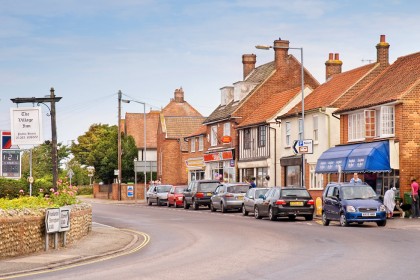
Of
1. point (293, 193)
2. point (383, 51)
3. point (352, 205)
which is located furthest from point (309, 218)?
point (383, 51)

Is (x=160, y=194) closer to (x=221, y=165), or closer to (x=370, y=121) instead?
(x=221, y=165)

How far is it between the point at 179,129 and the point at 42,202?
65.0m

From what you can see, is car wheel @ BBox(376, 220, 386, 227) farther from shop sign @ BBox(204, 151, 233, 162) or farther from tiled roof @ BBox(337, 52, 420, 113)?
shop sign @ BBox(204, 151, 233, 162)

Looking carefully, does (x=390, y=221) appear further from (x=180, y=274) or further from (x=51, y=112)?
(x=180, y=274)

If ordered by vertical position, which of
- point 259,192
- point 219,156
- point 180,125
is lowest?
point 259,192

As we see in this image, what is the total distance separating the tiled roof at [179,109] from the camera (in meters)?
102

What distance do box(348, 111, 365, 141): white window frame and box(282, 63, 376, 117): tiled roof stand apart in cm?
320

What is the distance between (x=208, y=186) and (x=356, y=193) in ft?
68.7

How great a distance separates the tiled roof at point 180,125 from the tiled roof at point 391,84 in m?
43.3

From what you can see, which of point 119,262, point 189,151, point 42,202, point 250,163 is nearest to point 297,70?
point 250,163

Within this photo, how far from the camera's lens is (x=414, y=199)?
3728 centimetres

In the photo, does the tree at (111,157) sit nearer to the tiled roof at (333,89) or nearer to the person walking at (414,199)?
the tiled roof at (333,89)

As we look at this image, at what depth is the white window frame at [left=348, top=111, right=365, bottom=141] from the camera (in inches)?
1748

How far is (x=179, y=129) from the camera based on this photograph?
90.8 metres
